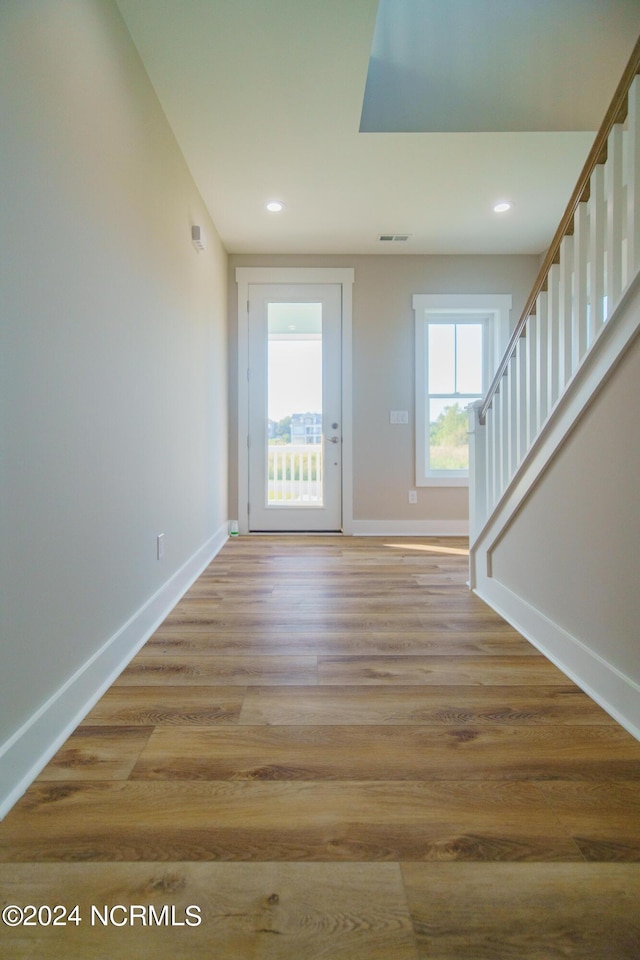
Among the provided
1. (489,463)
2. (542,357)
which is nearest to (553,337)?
(542,357)

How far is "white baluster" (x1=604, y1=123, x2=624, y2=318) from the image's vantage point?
1448 millimetres

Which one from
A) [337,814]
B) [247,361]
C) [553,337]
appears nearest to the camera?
[337,814]

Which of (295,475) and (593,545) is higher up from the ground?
(295,475)

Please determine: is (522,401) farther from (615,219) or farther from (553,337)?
(615,219)

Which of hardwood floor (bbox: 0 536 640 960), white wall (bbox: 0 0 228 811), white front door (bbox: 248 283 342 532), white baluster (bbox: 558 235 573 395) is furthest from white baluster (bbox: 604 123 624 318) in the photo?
white front door (bbox: 248 283 342 532)

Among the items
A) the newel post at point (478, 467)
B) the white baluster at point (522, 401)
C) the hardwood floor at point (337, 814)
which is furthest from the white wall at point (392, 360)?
the hardwood floor at point (337, 814)

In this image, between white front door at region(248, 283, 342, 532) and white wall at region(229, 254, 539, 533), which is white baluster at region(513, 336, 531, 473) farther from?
white front door at region(248, 283, 342, 532)

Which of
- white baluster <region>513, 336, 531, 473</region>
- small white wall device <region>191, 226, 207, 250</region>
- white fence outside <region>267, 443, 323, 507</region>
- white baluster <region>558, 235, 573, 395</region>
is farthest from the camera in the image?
white fence outside <region>267, 443, 323, 507</region>

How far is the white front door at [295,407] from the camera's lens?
405 centimetres

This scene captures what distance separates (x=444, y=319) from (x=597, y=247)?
8.72ft

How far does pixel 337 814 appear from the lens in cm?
100

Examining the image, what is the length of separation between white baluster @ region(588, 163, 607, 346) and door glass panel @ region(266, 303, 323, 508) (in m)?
2.69

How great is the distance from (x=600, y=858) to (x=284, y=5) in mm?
2782

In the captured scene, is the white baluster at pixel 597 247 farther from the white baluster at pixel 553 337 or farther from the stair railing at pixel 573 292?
the white baluster at pixel 553 337
